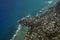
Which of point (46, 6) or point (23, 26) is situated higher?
→ point (46, 6)

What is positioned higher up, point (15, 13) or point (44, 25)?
point (15, 13)

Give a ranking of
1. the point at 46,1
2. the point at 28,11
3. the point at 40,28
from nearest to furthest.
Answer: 1. the point at 40,28
2. the point at 28,11
3. the point at 46,1

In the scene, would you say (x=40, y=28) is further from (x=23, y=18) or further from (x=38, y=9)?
(x=38, y=9)

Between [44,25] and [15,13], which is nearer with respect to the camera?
[44,25]

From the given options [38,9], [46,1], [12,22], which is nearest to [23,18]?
[12,22]
